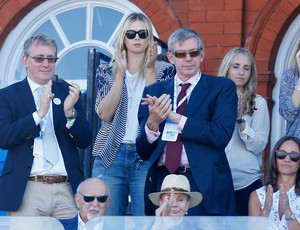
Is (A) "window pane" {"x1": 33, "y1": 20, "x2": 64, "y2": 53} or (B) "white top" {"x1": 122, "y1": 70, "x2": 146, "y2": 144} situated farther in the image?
(A) "window pane" {"x1": 33, "y1": 20, "x2": 64, "y2": 53}

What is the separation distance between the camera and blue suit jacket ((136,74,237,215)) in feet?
27.8

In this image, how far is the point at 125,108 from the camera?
30.7ft

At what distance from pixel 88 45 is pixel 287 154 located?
4431mm

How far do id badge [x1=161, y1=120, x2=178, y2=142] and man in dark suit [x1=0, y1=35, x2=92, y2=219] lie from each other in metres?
0.63

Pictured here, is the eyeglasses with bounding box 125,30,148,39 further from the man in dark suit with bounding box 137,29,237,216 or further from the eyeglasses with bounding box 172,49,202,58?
the eyeglasses with bounding box 172,49,202,58

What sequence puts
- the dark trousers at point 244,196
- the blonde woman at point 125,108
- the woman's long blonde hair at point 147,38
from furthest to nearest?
1. the woman's long blonde hair at point 147,38
2. the dark trousers at point 244,196
3. the blonde woman at point 125,108

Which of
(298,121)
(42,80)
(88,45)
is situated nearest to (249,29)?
(88,45)

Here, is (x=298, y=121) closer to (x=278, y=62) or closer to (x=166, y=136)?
(x=166, y=136)

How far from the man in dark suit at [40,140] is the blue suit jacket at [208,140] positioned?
528mm

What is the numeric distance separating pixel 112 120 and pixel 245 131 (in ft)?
3.28

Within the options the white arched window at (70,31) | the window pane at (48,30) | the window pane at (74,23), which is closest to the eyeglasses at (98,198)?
the white arched window at (70,31)

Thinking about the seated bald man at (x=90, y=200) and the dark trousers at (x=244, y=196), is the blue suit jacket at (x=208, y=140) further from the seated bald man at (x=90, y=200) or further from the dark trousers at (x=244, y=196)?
the dark trousers at (x=244, y=196)

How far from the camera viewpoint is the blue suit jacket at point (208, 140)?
847cm

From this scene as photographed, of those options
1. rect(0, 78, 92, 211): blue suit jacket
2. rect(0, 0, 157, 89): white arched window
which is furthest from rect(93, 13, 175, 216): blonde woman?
rect(0, 0, 157, 89): white arched window
